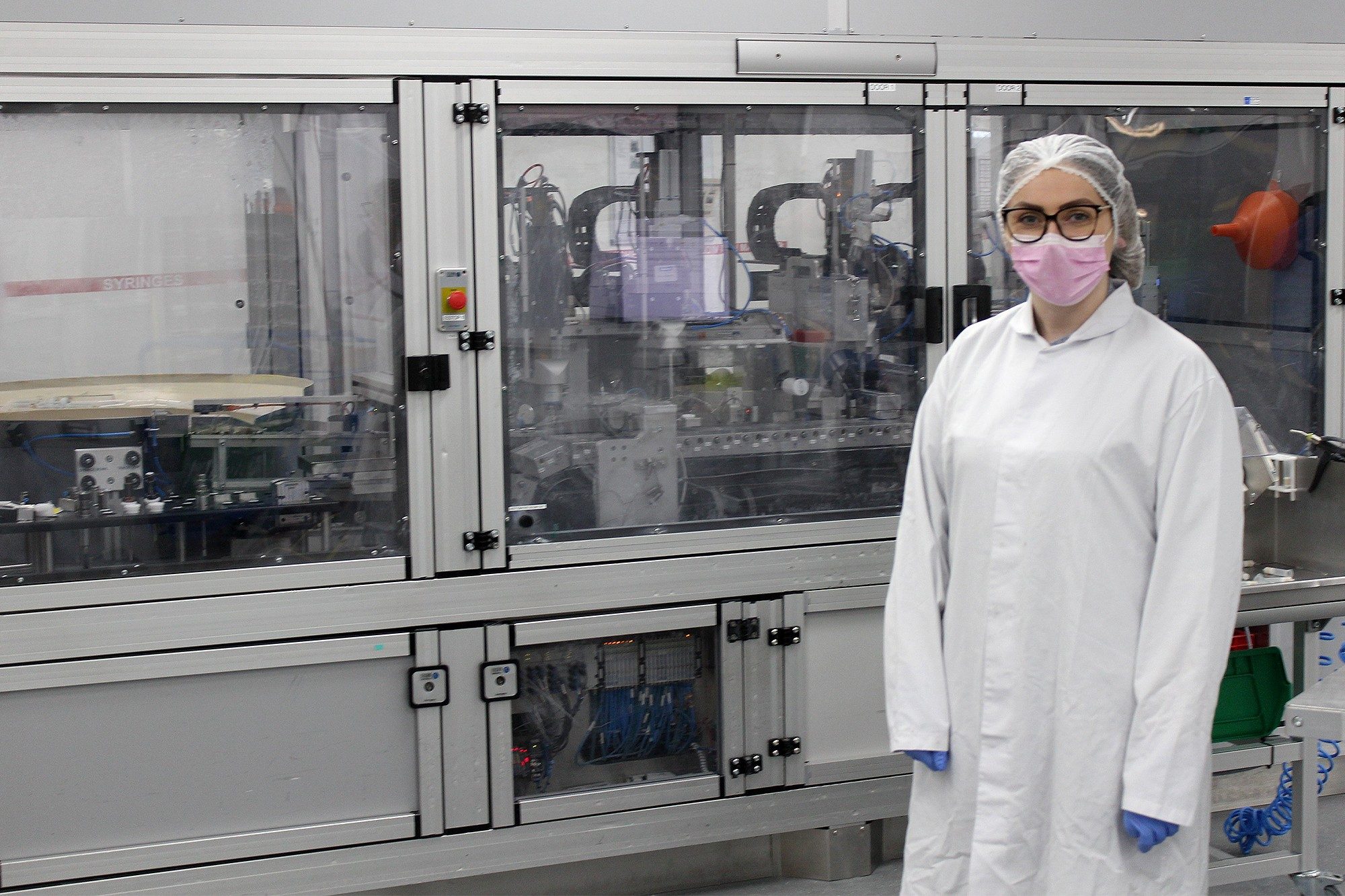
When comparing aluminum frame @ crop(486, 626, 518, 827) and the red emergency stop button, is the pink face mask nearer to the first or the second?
the red emergency stop button

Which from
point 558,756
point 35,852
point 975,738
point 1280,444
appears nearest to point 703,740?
point 558,756

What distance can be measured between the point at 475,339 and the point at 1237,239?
1.76 metres

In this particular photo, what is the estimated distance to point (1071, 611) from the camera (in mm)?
1609

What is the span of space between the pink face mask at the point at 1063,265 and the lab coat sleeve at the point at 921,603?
8.9 inches

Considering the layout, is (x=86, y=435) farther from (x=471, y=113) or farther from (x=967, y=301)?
(x=967, y=301)

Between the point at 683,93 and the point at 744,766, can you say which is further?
the point at 744,766

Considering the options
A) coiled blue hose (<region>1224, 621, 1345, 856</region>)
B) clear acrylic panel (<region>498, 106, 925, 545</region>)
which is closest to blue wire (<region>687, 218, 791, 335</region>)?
clear acrylic panel (<region>498, 106, 925, 545</region>)

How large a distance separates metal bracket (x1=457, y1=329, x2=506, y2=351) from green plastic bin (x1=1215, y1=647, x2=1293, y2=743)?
155cm

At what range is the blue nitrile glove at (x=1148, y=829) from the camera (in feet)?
5.01

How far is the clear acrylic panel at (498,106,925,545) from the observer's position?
2465 millimetres

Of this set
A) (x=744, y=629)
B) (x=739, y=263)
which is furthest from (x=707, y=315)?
(x=744, y=629)

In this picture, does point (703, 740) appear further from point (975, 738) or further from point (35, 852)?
point (35, 852)

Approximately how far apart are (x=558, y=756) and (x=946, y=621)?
106 cm

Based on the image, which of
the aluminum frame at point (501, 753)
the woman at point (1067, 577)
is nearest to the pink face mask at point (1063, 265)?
the woman at point (1067, 577)
